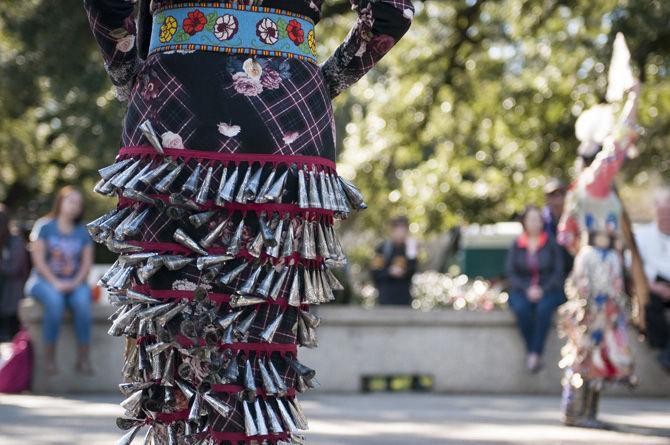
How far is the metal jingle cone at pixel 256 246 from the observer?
124 inches

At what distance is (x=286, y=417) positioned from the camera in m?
3.26

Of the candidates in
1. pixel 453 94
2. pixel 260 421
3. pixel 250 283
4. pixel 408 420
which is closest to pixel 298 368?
pixel 260 421

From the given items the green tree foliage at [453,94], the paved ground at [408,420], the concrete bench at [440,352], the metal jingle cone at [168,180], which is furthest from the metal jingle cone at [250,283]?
A: the green tree foliage at [453,94]

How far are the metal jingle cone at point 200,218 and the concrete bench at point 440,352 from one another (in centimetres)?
712

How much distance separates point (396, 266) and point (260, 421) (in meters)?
8.23

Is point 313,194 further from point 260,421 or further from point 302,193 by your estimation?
point 260,421

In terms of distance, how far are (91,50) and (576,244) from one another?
670 cm

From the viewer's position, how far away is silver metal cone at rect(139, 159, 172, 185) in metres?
3.18

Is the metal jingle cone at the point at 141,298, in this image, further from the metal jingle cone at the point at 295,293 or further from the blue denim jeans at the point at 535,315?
the blue denim jeans at the point at 535,315

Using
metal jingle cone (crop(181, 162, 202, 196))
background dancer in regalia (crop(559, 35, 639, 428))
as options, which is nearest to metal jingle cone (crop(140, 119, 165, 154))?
metal jingle cone (crop(181, 162, 202, 196))

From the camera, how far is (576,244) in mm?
7598

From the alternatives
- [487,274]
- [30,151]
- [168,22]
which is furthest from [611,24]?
[30,151]

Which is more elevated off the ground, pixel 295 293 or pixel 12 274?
pixel 12 274

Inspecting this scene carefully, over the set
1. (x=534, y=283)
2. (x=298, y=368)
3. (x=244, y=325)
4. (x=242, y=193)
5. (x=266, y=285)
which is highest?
(x=534, y=283)
